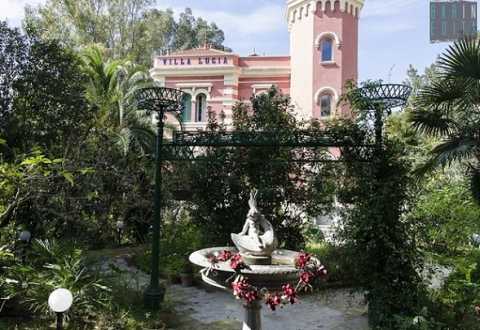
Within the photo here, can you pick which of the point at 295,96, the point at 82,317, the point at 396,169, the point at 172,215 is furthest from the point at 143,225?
the point at 295,96

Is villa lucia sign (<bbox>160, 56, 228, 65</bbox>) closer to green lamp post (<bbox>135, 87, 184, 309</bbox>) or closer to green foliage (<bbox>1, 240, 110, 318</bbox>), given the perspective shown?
green lamp post (<bbox>135, 87, 184, 309</bbox>)

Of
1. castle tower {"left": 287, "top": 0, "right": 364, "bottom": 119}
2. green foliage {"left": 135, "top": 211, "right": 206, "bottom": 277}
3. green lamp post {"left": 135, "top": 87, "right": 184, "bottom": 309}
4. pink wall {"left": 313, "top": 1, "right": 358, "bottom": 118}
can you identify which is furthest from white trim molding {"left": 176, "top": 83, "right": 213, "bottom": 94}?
green lamp post {"left": 135, "top": 87, "right": 184, "bottom": 309}

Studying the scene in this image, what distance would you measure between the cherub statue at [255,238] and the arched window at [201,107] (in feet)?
62.6

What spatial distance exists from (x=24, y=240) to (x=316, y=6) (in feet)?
62.1

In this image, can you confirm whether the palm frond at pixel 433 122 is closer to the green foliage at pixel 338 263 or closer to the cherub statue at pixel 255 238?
the green foliage at pixel 338 263

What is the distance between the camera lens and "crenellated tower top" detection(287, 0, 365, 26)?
69.6 feet

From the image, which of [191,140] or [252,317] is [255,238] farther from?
[191,140]

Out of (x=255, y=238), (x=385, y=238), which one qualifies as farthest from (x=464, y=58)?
(x=255, y=238)

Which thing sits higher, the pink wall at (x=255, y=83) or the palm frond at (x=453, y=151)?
the pink wall at (x=255, y=83)

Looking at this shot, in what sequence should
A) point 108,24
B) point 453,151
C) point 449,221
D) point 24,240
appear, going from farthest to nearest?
point 108,24, point 449,221, point 453,151, point 24,240

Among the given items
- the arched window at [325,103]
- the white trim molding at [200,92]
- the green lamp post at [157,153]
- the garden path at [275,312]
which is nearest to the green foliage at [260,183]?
the garden path at [275,312]

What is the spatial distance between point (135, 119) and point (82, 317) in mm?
8327

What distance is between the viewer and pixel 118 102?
1296 cm

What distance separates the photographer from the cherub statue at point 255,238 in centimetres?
466
